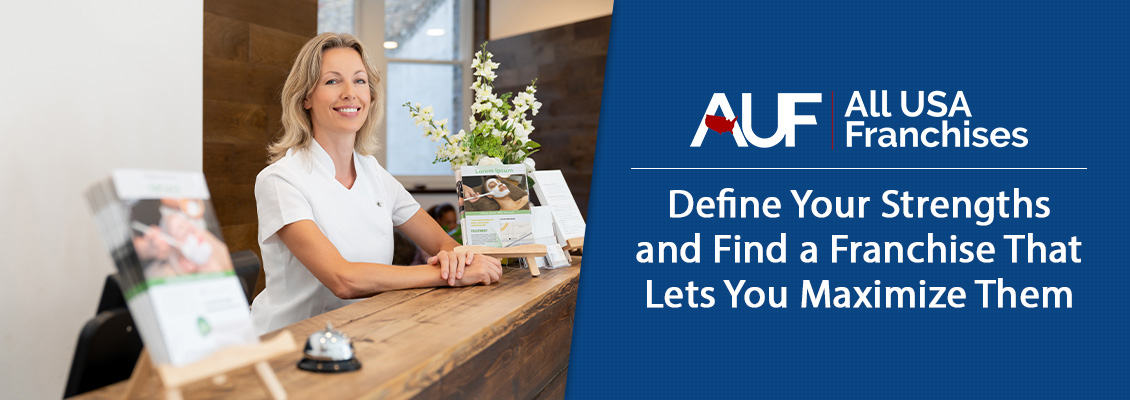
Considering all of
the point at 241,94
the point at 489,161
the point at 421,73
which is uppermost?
the point at 421,73

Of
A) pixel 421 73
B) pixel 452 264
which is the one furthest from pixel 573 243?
pixel 421 73

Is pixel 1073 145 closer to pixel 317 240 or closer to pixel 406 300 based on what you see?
pixel 406 300

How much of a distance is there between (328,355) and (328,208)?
34.3 inches

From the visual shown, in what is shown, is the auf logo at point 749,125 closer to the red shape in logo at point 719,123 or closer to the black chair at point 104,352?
the red shape in logo at point 719,123

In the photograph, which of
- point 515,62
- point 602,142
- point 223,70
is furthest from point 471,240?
point 515,62

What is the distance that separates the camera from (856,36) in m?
A: 2.19

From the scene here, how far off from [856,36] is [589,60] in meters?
3.15

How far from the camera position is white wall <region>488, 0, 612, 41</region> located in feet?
17.7

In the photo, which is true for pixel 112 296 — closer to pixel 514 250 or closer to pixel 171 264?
pixel 171 264

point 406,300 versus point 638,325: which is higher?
point 406,300

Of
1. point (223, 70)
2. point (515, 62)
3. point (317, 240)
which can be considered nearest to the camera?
point (317, 240)

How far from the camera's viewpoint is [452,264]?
68.4 inches

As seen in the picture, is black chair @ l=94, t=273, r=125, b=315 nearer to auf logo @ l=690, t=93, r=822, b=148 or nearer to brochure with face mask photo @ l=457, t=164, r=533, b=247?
brochure with face mask photo @ l=457, t=164, r=533, b=247

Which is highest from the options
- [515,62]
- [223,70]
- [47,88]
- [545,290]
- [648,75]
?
[515,62]
